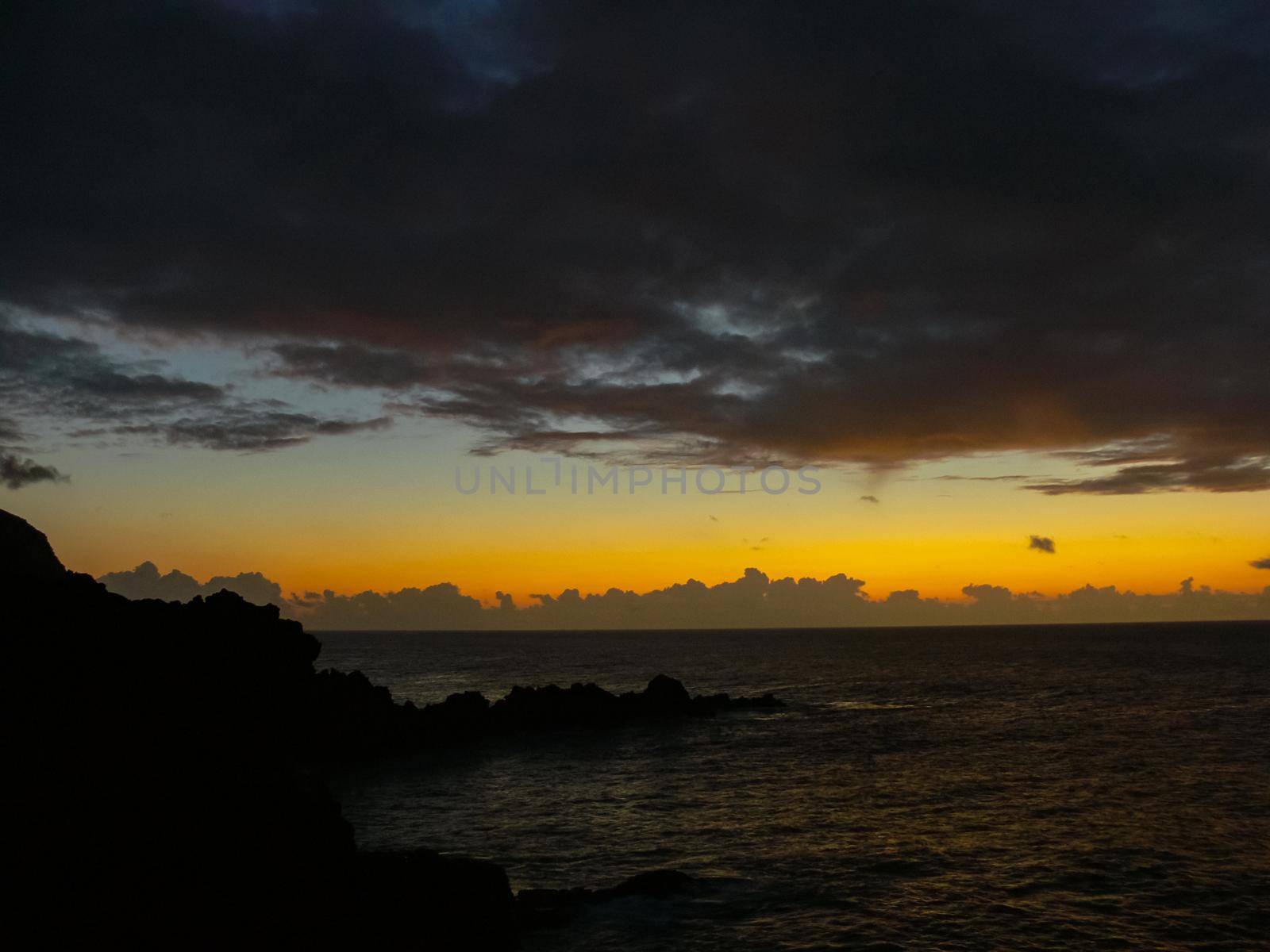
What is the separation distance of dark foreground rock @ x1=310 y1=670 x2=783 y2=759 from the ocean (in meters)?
4.52

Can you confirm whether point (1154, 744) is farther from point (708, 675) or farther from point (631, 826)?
point (708, 675)

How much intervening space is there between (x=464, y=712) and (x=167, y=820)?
188ft

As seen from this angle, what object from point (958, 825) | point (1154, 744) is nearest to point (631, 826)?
point (958, 825)

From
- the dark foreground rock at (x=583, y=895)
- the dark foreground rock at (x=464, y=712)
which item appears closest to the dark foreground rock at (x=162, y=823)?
the dark foreground rock at (x=583, y=895)

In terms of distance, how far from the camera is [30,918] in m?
16.9

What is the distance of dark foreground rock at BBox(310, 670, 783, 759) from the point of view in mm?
66062

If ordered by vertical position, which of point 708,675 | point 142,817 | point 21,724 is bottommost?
point 708,675

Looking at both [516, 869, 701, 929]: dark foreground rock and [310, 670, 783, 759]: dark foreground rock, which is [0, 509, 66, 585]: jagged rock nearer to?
[310, 670, 783, 759]: dark foreground rock

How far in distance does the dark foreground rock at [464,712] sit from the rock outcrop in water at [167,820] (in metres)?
35.9

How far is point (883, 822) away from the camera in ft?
137

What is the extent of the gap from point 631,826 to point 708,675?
11108 centimetres

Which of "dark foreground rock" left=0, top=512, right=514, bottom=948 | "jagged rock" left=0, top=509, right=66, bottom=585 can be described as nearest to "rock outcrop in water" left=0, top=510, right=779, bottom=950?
"dark foreground rock" left=0, top=512, right=514, bottom=948

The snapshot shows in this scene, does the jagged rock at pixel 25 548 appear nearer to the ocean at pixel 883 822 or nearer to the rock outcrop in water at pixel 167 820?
the rock outcrop in water at pixel 167 820

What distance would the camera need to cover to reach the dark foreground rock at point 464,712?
66062mm
